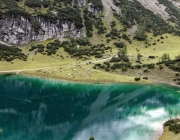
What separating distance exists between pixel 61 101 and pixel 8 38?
9490 cm

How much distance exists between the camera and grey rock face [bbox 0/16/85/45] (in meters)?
162

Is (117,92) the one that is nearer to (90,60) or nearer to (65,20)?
(90,60)

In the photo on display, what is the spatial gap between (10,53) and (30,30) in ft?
101

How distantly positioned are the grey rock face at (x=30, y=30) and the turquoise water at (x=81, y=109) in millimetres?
57113

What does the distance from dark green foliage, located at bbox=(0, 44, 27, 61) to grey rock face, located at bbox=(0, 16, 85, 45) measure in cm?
1131

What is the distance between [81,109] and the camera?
246 feet

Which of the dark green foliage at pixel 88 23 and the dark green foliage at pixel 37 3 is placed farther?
the dark green foliage at pixel 37 3

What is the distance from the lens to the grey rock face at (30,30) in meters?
162

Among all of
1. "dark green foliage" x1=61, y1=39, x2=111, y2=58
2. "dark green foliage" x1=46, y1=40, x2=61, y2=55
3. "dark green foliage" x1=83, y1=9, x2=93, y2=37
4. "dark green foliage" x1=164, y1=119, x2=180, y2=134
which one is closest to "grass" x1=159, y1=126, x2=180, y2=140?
"dark green foliage" x1=164, y1=119, x2=180, y2=134

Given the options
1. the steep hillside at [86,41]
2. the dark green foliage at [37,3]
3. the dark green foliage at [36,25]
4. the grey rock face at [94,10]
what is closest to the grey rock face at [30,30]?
the steep hillside at [86,41]

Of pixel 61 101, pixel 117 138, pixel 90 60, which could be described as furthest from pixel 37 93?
pixel 90 60

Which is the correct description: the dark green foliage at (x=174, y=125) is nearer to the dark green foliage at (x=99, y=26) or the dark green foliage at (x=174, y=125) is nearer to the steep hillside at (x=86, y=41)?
the steep hillside at (x=86, y=41)

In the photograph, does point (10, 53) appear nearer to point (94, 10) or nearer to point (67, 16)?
point (67, 16)

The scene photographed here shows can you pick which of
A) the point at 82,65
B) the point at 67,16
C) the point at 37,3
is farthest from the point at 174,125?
the point at 37,3
